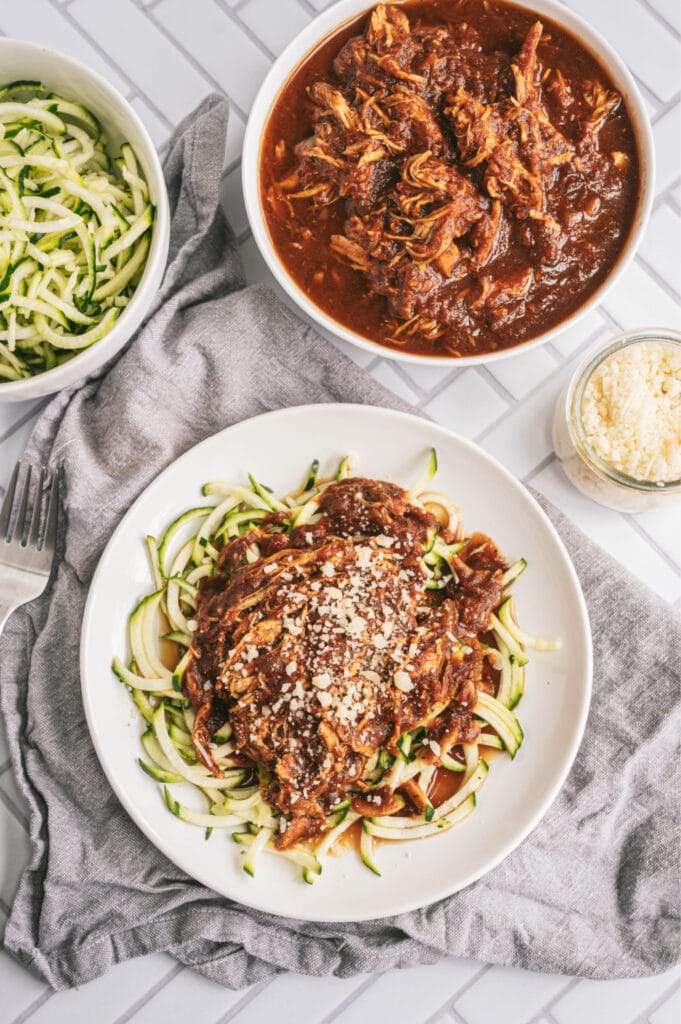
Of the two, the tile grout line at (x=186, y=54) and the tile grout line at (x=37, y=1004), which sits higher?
the tile grout line at (x=186, y=54)

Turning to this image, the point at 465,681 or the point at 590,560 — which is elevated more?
the point at 590,560

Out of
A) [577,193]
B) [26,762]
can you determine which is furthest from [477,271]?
[26,762]

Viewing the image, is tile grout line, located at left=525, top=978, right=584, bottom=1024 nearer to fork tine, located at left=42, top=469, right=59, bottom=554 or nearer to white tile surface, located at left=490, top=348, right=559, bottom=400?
white tile surface, located at left=490, top=348, right=559, bottom=400

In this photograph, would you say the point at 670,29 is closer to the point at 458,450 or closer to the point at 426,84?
the point at 426,84

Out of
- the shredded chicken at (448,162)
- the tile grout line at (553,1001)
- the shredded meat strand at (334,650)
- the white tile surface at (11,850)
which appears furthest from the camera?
the tile grout line at (553,1001)

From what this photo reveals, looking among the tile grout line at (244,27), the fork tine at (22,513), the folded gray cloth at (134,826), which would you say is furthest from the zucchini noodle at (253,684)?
the tile grout line at (244,27)

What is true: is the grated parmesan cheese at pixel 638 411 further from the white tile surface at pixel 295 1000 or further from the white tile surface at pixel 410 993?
the white tile surface at pixel 295 1000

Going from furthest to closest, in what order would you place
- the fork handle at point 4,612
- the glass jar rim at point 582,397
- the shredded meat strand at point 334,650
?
the fork handle at point 4,612 < the glass jar rim at point 582,397 < the shredded meat strand at point 334,650
